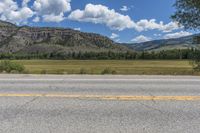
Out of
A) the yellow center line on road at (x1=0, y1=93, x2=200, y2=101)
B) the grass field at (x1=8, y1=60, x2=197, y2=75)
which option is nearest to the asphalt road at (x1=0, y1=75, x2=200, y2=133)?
the yellow center line on road at (x1=0, y1=93, x2=200, y2=101)

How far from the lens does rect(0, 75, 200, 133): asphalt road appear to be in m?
5.81

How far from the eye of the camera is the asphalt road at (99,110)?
5.81 m

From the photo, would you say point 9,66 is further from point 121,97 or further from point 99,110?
point 99,110

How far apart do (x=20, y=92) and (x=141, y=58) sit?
119382mm

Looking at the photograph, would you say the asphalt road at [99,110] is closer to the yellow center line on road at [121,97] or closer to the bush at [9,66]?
the yellow center line on road at [121,97]

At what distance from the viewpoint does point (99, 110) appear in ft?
23.2

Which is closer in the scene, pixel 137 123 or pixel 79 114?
pixel 137 123

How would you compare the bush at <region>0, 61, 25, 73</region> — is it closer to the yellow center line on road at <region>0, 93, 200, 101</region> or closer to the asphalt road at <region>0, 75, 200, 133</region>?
the asphalt road at <region>0, 75, 200, 133</region>

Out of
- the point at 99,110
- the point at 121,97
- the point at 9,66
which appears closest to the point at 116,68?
the point at 9,66

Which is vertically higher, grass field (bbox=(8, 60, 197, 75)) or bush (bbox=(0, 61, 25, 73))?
bush (bbox=(0, 61, 25, 73))

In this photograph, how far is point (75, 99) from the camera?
→ 8.35 m

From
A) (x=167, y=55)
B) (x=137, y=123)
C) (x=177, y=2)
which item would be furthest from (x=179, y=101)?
(x=167, y=55)

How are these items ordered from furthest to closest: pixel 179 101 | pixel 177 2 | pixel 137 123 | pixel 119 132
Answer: pixel 177 2 → pixel 179 101 → pixel 137 123 → pixel 119 132

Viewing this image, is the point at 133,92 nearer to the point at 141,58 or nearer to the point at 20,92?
the point at 20,92
